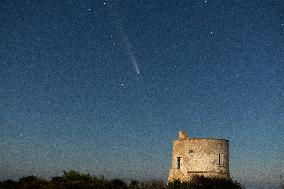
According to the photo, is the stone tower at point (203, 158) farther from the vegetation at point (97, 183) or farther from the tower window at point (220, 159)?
the vegetation at point (97, 183)

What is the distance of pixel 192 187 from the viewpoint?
1051 inches

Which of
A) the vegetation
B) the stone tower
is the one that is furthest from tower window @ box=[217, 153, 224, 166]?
the vegetation

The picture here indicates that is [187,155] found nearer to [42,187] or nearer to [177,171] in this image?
[177,171]

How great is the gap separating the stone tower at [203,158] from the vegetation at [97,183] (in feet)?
5.65

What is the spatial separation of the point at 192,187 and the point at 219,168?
4.93 metres

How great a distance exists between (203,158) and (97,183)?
844 centimetres

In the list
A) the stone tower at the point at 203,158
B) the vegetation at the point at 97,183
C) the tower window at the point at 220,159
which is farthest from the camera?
the tower window at the point at 220,159

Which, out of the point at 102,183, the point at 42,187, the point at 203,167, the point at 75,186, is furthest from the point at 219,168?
the point at 42,187

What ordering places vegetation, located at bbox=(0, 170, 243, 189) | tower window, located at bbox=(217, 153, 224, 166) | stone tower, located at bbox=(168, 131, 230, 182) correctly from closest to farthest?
vegetation, located at bbox=(0, 170, 243, 189), stone tower, located at bbox=(168, 131, 230, 182), tower window, located at bbox=(217, 153, 224, 166)

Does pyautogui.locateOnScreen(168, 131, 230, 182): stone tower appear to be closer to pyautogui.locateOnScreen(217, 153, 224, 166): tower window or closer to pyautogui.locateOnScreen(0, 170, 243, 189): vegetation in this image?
pyautogui.locateOnScreen(217, 153, 224, 166): tower window

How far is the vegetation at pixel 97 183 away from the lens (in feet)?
86.9

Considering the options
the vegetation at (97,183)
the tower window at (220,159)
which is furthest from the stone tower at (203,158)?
the vegetation at (97,183)

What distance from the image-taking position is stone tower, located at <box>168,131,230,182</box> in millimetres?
30656

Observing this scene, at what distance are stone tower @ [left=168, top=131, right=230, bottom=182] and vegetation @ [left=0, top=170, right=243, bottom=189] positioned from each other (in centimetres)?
172
